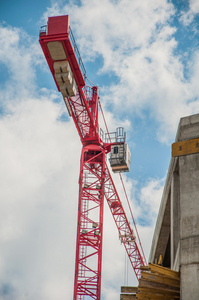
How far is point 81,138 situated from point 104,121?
21.0ft

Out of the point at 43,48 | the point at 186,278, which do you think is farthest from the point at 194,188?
the point at 43,48

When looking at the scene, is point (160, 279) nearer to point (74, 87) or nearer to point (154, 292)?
point (154, 292)

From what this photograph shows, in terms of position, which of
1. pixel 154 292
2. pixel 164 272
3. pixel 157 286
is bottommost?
pixel 154 292

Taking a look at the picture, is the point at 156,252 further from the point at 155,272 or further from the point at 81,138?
the point at 81,138

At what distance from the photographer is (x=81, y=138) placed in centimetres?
4541

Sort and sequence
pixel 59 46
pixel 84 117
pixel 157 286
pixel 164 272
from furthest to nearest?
pixel 84 117 → pixel 59 46 → pixel 157 286 → pixel 164 272

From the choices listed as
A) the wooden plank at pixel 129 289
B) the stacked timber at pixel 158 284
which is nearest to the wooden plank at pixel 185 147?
the stacked timber at pixel 158 284

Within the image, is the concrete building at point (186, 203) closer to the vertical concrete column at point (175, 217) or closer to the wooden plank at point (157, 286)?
the vertical concrete column at point (175, 217)

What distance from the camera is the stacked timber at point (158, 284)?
12461 mm

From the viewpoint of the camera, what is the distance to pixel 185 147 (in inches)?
551

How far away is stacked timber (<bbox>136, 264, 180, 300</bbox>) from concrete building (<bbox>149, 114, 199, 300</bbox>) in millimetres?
376

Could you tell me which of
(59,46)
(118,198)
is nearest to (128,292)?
(59,46)

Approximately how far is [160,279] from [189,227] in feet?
5.33

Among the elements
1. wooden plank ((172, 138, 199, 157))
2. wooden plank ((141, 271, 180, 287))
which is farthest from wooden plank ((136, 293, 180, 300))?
wooden plank ((172, 138, 199, 157))
